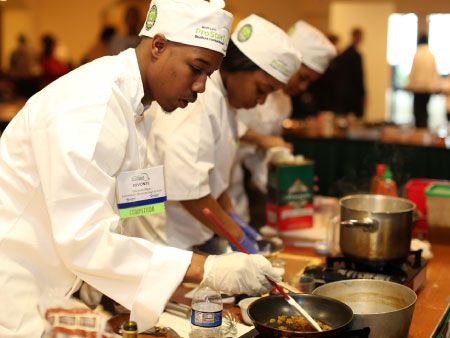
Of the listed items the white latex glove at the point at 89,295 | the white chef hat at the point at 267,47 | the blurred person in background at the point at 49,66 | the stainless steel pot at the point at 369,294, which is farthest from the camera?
the blurred person in background at the point at 49,66

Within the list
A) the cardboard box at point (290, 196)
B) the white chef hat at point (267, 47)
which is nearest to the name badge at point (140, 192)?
the white chef hat at point (267, 47)

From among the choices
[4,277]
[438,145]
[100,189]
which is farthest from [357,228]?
[438,145]

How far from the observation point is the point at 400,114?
1307 cm

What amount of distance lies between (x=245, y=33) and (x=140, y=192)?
98 centimetres

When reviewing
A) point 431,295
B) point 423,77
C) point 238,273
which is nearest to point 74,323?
point 238,273

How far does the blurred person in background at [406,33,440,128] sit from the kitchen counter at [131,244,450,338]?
7.39m

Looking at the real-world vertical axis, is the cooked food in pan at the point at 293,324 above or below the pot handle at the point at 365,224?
below

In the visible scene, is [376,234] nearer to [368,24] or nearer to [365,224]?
[365,224]

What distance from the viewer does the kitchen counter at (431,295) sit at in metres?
1.85

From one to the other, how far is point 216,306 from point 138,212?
0.28m

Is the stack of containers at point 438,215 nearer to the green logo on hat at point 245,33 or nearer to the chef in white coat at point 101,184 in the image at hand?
the green logo on hat at point 245,33

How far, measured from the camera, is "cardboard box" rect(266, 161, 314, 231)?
2.76 m

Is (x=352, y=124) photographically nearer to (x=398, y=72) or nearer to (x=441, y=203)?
(x=441, y=203)

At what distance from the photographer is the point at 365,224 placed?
1986mm
